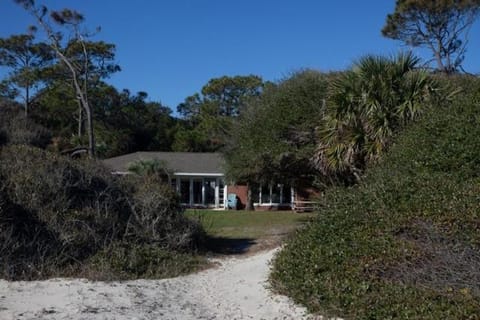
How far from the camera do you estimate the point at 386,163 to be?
38.2 feet

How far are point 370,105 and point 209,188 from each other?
2453 centimetres

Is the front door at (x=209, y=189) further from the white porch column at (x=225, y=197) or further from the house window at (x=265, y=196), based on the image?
the house window at (x=265, y=196)

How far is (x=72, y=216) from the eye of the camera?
38.6 ft

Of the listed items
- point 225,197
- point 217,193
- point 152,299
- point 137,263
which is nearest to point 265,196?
point 225,197

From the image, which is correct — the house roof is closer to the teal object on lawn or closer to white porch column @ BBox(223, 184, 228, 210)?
white porch column @ BBox(223, 184, 228, 210)

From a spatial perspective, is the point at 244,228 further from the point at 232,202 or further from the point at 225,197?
the point at 225,197

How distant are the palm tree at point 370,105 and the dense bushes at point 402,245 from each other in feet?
9.20

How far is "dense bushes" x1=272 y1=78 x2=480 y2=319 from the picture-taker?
6.80m

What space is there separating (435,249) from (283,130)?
15.0m

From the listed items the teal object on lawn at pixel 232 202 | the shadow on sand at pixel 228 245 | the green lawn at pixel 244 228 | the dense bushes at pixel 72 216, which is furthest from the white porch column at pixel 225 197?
the dense bushes at pixel 72 216

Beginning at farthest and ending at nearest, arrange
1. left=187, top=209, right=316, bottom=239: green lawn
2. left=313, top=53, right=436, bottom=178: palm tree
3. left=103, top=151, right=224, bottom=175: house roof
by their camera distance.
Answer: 1. left=103, top=151, right=224, bottom=175: house roof
2. left=187, top=209, right=316, bottom=239: green lawn
3. left=313, top=53, right=436, bottom=178: palm tree

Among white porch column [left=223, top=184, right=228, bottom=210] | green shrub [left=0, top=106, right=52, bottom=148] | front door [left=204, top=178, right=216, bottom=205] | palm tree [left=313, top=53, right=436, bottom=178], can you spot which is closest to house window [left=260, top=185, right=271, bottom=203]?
white porch column [left=223, top=184, right=228, bottom=210]

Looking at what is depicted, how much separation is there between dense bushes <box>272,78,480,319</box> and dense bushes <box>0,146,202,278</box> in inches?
156

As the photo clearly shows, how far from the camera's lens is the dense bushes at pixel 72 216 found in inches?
427
